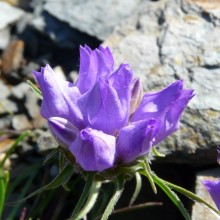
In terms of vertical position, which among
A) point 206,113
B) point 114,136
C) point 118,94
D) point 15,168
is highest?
point 118,94

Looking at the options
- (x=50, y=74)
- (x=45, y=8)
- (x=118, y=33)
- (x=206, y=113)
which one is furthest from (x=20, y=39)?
(x=50, y=74)

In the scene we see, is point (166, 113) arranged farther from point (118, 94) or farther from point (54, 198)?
point (54, 198)

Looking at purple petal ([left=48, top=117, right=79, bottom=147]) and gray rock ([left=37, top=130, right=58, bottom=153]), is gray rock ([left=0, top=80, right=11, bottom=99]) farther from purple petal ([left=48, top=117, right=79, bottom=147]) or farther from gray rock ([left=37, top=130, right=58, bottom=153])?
purple petal ([left=48, top=117, right=79, bottom=147])

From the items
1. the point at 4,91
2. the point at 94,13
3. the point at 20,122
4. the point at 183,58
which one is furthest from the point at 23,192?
the point at 94,13

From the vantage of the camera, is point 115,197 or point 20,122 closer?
point 115,197

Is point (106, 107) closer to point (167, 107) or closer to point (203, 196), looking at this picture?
point (167, 107)

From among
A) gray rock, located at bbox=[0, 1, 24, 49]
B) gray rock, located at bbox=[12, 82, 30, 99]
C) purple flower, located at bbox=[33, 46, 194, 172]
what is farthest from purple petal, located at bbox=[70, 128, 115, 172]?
gray rock, located at bbox=[0, 1, 24, 49]
